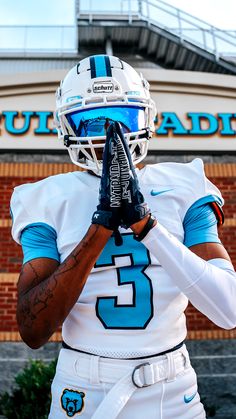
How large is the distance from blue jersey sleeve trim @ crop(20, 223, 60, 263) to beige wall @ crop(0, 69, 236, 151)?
196 inches

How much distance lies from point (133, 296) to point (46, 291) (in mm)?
291

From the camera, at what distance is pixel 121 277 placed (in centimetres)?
137

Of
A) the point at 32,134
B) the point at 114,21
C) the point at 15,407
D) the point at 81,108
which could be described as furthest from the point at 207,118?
the point at 114,21

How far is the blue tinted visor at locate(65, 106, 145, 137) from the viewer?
1.51m

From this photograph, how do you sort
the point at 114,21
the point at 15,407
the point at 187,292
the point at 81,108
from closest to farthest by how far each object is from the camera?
the point at 187,292 → the point at 81,108 → the point at 15,407 → the point at 114,21

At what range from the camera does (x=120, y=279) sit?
4.50ft

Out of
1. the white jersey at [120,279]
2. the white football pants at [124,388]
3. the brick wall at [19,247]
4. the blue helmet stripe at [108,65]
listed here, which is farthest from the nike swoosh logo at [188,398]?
the brick wall at [19,247]

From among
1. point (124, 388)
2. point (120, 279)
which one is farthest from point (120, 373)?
point (120, 279)

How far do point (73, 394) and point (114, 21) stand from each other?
13.0m

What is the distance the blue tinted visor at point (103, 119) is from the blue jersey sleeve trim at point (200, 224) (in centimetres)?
38

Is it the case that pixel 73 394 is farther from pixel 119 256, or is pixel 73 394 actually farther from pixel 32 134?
pixel 32 134

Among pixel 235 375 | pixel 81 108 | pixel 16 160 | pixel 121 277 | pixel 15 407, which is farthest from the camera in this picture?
pixel 16 160

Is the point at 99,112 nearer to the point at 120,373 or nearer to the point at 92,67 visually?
the point at 92,67

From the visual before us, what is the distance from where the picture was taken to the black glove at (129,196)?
1.18 meters
